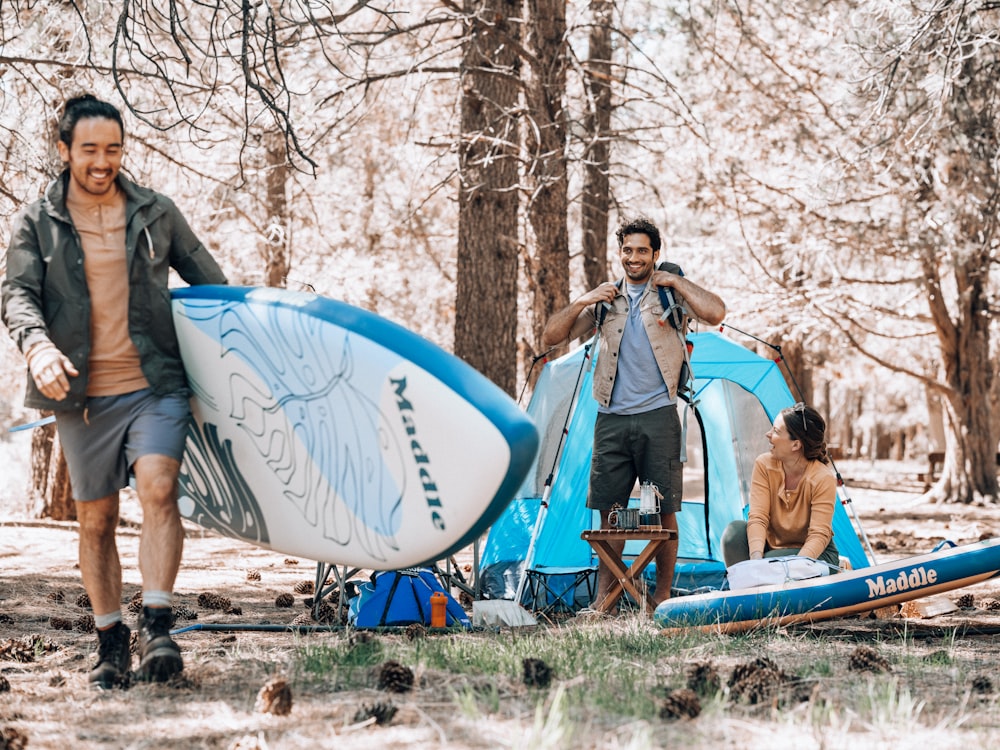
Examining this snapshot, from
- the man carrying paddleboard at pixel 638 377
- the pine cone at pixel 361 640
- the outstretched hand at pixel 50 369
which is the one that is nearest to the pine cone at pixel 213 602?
the pine cone at pixel 361 640

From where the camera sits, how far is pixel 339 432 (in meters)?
3.83

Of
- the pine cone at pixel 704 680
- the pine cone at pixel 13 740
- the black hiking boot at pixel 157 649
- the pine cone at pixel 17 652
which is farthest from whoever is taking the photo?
the pine cone at pixel 17 652

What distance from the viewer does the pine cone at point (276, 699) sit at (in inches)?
119

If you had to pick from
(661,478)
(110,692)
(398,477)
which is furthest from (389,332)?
(661,478)

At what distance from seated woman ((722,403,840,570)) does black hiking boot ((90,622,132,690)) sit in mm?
2721

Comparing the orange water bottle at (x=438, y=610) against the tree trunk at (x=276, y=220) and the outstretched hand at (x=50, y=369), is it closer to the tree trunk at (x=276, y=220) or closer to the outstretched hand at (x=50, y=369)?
the outstretched hand at (x=50, y=369)

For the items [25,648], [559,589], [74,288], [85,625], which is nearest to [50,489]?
[85,625]

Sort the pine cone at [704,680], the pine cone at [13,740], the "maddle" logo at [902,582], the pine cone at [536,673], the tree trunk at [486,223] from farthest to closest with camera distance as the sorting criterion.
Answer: the tree trunk at [486,223]
the "maddle" logo at [902,582]
the pine cone at [536,673]
the pine cone at [704,680]
the pine cone at [13,740]

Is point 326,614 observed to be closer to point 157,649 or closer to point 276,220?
point 157,649

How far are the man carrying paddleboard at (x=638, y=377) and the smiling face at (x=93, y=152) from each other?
2.24 m

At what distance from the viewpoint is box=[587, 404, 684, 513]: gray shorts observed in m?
5.26

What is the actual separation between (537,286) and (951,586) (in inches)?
164

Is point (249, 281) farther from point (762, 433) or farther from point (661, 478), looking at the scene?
point (661, 478)

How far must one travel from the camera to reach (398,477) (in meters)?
3.71
